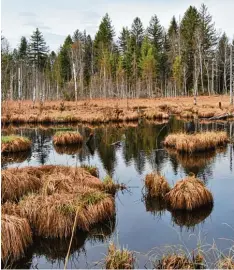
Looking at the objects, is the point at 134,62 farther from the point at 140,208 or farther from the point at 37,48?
the point at 140,208

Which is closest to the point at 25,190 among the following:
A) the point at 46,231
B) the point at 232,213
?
the point at 46,231

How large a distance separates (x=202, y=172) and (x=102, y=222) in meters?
7.34

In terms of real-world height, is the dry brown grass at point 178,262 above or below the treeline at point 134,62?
below

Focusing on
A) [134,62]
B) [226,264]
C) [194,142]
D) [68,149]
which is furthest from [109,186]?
[134,62]

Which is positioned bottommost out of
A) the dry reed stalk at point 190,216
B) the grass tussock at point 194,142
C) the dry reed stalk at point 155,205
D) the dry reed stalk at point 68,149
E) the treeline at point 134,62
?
the dry reed stalk at point 190,216

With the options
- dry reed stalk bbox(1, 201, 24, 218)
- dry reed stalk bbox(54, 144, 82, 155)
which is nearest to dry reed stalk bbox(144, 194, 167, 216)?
dry reed stalk bbox(1, 201, 24, 218)

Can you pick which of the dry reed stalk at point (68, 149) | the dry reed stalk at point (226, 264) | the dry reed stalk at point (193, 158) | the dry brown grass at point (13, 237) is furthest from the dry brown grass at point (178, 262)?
the dry reed stalk at point (68, 149)

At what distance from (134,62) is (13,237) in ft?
217

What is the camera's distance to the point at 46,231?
9.84 m

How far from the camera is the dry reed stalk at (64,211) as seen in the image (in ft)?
32.3

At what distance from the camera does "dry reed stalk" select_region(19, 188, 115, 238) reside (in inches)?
388

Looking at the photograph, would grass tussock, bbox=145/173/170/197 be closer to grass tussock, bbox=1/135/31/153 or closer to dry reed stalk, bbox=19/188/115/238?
dry reed stalk, bbox=19/188/115/238

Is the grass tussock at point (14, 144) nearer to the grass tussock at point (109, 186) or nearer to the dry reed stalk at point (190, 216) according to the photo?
the grass tussock at point (109, 186)

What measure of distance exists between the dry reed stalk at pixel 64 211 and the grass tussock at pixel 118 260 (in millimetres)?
1525
